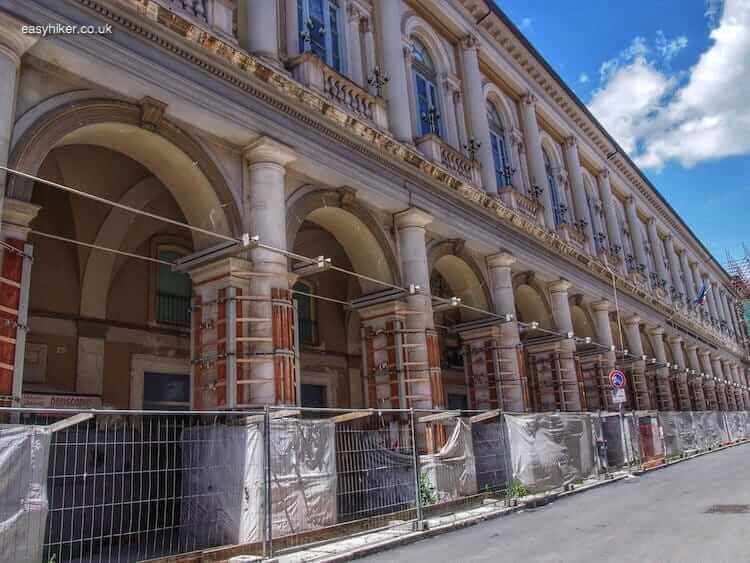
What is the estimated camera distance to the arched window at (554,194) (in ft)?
71.8

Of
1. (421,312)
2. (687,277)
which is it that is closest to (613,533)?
(421,312)

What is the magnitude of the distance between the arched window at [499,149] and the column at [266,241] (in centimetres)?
981

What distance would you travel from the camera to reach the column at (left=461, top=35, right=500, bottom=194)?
55.5 ft

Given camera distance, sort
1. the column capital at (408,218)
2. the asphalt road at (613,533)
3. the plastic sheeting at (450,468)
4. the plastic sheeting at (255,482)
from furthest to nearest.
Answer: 1. the column capital at (408,218)
2. the plastic sheeting at (450,468)
3. the plastic sheeting at (255,482)
4. the asphalt road at (613,533)

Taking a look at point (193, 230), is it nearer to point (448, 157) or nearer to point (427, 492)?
point (427, 492)

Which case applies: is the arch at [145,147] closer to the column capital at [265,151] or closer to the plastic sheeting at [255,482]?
the column capital at [265,151]

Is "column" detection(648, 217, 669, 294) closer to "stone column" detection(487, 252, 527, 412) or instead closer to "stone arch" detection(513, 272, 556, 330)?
"stone arch" detection(513, 272, 556, 330)

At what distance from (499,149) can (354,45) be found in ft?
23.9

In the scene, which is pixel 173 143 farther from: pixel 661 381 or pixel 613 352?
pixel 661 381

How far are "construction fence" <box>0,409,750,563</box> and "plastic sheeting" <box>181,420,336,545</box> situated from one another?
17mm

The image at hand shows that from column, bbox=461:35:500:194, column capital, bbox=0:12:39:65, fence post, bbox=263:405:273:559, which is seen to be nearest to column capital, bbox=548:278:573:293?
column, bbox=461:35:500:194

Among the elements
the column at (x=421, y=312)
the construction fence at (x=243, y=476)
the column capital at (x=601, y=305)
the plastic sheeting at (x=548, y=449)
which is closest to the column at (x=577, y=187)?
the column capital at (x=601, y=305)

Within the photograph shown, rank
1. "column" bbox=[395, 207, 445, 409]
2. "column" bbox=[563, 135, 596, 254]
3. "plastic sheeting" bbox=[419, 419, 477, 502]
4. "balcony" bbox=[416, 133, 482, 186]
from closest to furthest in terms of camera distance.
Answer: "plastic sheeting" bbox=[419, 419, 477, 502] < "column" bbox=[395, 207, 445, 409] < "balcony" bbox=[416, 133, 482, 186] < "column" bbox=[563, 135, 596, 254]

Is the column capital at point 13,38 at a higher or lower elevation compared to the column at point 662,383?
higher
